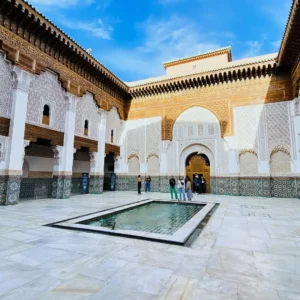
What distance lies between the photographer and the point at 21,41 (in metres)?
6.51

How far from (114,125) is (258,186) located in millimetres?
7279

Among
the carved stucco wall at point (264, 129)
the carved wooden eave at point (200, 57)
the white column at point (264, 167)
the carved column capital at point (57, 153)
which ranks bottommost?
the white column at point (264, 167)

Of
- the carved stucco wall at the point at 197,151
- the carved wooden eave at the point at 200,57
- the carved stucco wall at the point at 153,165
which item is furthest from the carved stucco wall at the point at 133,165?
the carved wooden eave at the point at 200,57

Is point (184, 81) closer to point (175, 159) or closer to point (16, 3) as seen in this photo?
point (175, 159)

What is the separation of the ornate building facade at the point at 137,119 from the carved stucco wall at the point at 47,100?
3 cm

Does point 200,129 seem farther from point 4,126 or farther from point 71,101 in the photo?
point 4,126

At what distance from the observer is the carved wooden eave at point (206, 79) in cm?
920

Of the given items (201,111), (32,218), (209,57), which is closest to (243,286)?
(32,218)

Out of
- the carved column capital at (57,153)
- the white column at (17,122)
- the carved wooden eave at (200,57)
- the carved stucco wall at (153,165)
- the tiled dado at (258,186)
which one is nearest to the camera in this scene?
the white column at (17,122)

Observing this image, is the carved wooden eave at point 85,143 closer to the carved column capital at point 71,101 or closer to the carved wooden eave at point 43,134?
the carved wooden eave at point 43,134

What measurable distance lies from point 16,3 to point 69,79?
109 inches

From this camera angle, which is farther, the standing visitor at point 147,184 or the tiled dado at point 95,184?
the standing visitor at point 147,184

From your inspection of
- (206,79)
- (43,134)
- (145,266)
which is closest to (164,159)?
(206,79)

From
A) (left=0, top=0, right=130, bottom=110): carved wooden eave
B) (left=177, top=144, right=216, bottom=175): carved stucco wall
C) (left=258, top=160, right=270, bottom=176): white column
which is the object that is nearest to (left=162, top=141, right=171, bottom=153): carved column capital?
(left=177, top=144, right=216, bottom=175): carved stucco wall
